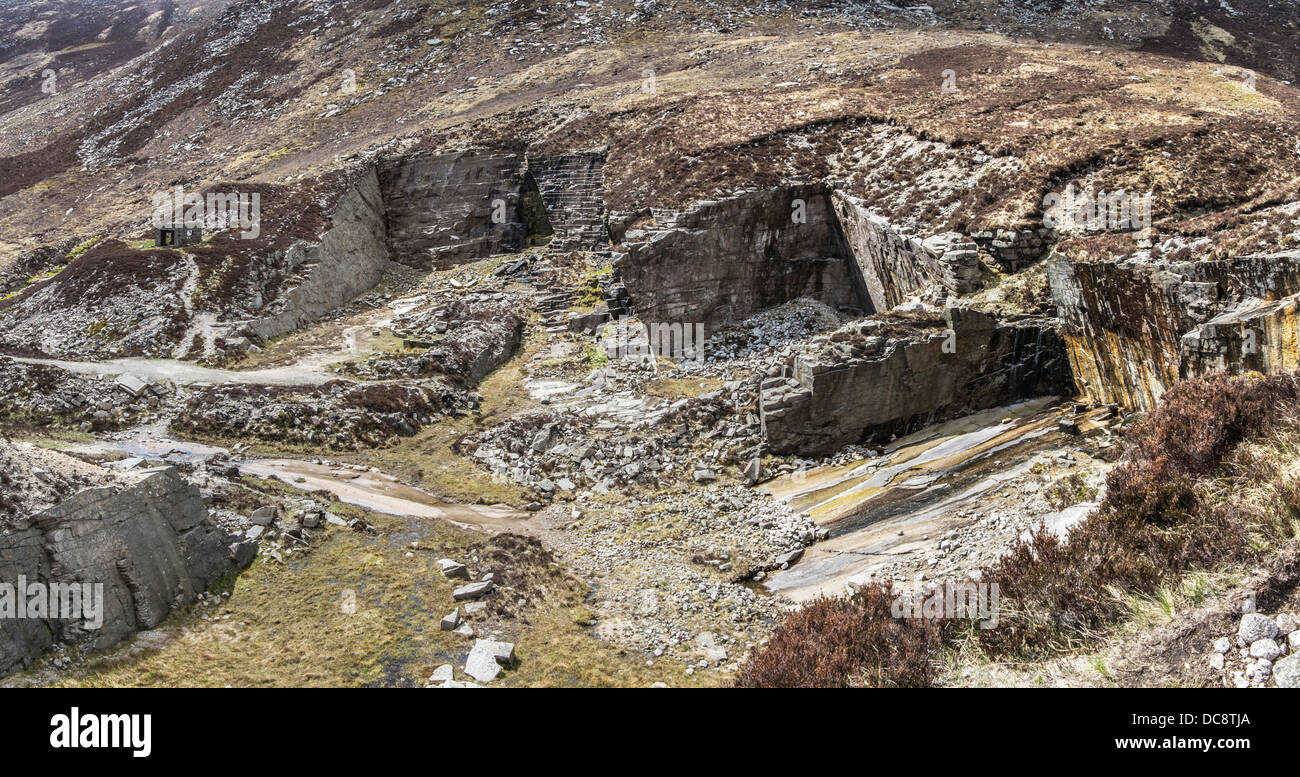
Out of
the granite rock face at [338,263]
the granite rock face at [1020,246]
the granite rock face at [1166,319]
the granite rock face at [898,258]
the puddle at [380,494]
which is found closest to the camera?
the granite rock face at [1166,319]

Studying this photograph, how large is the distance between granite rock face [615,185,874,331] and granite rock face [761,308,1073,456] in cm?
1022

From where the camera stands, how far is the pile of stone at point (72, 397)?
2378cm

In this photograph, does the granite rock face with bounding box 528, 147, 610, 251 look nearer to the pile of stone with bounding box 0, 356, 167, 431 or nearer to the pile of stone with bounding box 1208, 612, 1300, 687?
the pile of stone with bounding box 0, 356, 167, 431

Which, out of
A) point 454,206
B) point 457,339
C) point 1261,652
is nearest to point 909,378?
point 1261,652

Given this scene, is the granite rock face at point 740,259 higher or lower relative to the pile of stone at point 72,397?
higher

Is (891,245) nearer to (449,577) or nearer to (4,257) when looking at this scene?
(449,577)

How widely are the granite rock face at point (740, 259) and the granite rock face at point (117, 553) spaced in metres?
21.2

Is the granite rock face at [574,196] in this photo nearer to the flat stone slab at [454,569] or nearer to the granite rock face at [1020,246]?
the granite rock face at [1020,246]

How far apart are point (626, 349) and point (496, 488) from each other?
37.3 ft

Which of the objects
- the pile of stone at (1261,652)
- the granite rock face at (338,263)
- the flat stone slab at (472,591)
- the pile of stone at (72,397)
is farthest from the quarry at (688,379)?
the flat stone slab at (472,591)

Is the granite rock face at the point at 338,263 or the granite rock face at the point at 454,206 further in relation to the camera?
the granite rock face at the point at 454,206

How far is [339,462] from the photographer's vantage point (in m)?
23.7

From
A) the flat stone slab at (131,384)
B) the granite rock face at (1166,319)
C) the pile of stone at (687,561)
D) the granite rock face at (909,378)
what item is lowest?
the pile of stone at (687,561)

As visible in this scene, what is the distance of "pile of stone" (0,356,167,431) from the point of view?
23781 mm
